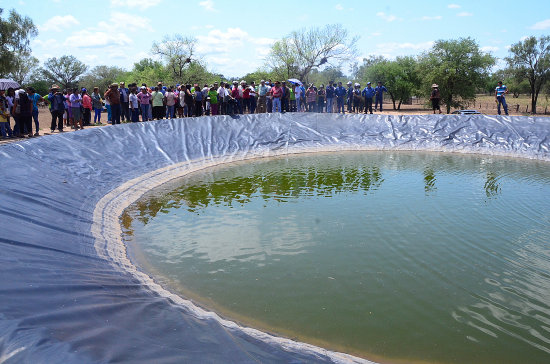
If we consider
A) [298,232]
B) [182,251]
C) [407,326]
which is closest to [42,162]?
[182,251]

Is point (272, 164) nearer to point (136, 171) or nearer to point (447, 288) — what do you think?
point (136, 171)

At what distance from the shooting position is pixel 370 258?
6.06 m

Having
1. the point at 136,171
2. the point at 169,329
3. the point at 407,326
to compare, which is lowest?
the point at 407,326

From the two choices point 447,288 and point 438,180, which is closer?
point 447,288

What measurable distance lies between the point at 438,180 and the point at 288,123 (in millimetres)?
7276

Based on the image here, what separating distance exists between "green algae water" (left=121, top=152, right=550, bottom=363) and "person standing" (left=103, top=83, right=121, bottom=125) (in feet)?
15.1

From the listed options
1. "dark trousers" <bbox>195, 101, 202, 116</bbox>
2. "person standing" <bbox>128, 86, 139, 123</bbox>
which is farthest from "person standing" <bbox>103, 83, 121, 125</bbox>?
"dark trousers" <bbox>195, 101, 202, 116</bbox>

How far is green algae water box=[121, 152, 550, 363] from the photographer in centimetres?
438

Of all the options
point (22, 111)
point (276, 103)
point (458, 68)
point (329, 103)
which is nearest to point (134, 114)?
point (22, 111)

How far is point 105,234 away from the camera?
7031mm

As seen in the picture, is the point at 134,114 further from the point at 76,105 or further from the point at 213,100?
the point at 213,100

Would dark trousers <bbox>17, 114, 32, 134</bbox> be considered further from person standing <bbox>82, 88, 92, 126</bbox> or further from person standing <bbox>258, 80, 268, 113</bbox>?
person standing <bbox>258, 80, 268, 113</bbox>

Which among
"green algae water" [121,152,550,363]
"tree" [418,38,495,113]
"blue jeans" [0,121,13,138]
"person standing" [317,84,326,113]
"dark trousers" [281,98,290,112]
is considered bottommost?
"green algae water" [121,152,550,363]

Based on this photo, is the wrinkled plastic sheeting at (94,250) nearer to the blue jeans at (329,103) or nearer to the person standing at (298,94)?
Answer: the person standing at (298,94)
